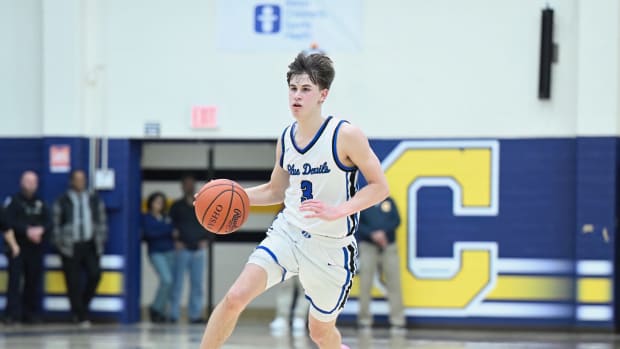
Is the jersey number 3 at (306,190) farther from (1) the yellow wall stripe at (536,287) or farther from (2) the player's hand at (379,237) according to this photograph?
(1) the yellow wall stripe at (536,287)

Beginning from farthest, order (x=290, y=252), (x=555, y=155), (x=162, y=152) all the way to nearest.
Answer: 1. (x=162, y=152)
2. (x=555, y=155)
3. (x=290, y=252)

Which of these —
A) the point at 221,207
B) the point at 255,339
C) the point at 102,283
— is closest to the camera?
the point at 221,207

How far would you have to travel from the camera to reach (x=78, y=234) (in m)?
11.7

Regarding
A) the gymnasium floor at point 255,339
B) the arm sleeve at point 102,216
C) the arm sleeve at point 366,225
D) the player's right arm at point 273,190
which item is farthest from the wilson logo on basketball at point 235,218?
the arm sleeve at point 102,216

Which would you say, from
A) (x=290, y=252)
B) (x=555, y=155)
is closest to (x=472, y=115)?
(x=555, y=155)

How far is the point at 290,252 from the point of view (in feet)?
18.8

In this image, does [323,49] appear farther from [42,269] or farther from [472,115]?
[42,269]

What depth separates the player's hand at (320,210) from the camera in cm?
541

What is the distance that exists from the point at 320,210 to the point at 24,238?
7086mm

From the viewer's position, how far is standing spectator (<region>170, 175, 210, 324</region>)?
12.4m

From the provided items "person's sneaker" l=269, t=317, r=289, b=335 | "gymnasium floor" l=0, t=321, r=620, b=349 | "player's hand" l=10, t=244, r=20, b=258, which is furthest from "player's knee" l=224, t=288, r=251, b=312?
"player's hand" l=10, t=244, r=20, b=258

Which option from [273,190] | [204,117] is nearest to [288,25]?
[204,117]

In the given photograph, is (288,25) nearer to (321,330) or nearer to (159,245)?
(159,245)

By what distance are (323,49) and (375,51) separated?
0.59 m
